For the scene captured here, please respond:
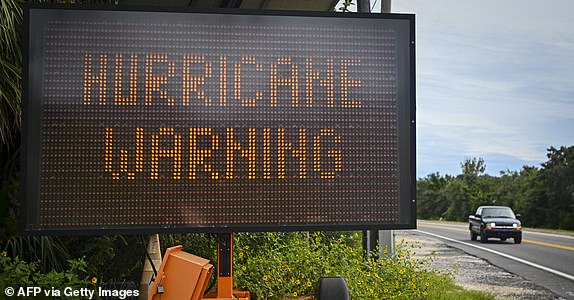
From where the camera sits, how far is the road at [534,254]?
651cm

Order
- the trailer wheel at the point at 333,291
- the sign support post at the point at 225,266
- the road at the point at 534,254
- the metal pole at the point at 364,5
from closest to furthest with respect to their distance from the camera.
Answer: the trailer wheel at the point at 333,291 < the sign support post at the point at 225,266 < the metal pole at the point at 364,5 < the road at the point at 534,254

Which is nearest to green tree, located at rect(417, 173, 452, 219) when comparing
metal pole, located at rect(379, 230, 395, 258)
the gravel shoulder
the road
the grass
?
the road

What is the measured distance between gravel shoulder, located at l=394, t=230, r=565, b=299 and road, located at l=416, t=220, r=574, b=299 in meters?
0.08

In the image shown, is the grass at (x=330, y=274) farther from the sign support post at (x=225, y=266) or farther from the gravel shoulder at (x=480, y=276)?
the sign support post at (x=225, y=266)

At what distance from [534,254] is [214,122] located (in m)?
5.44

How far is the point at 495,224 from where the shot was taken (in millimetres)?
7320

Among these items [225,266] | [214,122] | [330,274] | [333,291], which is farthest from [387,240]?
[214,122]

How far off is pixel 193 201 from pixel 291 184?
1.33 feet

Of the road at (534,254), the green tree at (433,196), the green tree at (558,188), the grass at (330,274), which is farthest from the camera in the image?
the green tree at (433,196)

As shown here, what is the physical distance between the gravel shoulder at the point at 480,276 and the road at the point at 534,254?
3.1 inches

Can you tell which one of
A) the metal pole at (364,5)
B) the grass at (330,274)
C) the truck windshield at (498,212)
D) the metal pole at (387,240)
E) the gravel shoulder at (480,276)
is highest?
the metal pole at (364,5)

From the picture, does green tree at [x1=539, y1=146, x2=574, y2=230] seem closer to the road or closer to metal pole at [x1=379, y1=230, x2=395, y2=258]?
the road

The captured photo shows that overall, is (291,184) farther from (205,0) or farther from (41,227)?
(205,0)

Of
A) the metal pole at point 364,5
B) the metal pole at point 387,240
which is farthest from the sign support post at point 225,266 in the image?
the metal pole at point 364,5
